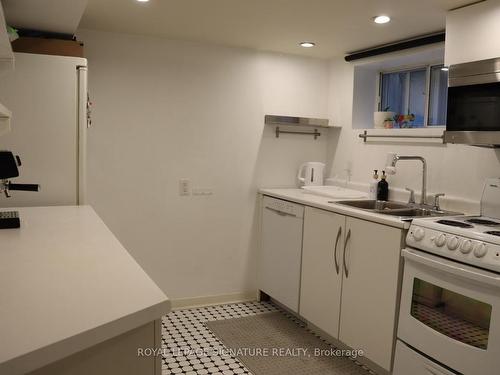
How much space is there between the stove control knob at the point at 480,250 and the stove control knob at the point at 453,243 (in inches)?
4.0

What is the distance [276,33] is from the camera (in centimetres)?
311

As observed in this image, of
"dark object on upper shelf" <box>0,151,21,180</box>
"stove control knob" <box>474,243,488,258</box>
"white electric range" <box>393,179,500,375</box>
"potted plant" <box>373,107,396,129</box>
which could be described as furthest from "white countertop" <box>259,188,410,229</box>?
"dark object on upper shelf" <box>0,151,21,180</box>

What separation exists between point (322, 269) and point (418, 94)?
1.61 meters

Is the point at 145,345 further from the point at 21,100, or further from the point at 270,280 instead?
the point at 270,280

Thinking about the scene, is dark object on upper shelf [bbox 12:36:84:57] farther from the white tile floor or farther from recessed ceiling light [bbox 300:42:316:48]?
the white tile floor

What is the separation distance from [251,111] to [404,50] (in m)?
1.29

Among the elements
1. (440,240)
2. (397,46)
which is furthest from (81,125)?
(397,46)

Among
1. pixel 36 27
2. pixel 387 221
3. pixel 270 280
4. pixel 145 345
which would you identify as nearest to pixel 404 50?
pixel 387 221

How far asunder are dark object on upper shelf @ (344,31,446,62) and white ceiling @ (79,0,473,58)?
5 cm

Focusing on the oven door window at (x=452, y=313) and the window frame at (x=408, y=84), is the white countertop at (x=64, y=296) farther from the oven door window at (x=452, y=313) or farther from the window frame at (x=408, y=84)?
the window frame at (x=408, y=84)

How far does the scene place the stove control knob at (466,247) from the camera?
1.98m

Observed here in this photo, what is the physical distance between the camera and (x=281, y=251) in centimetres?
346

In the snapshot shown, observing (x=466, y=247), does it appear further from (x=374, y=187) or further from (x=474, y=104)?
(x=374, y=187)

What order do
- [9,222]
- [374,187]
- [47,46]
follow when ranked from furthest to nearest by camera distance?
1. [374,187]
2. [47,46]
3. [9,222]
